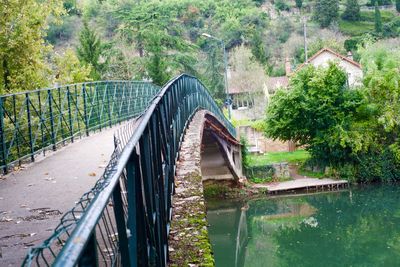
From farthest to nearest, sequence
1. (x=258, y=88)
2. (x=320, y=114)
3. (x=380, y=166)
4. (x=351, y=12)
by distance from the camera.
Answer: (x=351, y=12), (x=258, y=88), (x=380, y=166), (x=320, y=114)

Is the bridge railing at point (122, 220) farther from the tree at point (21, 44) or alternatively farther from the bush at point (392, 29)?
the bush at point (392, 29)

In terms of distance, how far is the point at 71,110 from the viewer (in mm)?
14688

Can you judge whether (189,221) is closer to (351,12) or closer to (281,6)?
(351,12)

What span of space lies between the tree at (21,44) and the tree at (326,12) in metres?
57.2

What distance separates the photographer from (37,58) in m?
16.2

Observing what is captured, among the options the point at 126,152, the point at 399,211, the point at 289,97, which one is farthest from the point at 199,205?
the point at 289,97

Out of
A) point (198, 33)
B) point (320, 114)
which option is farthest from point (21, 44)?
point (198, 33)

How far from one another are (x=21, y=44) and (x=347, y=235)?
51.2 ft

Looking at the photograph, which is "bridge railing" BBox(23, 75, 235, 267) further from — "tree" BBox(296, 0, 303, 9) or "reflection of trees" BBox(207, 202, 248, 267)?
"tree" BBox(296, 0, 303, 9)

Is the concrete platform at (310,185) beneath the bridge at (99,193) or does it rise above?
beneath

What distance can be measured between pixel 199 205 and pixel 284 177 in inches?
1033

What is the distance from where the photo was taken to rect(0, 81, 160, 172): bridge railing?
37.7 ft

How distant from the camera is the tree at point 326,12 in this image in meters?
67.9

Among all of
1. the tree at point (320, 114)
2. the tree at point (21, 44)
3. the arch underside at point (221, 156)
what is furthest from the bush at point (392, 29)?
the tree at point (21, 44)
